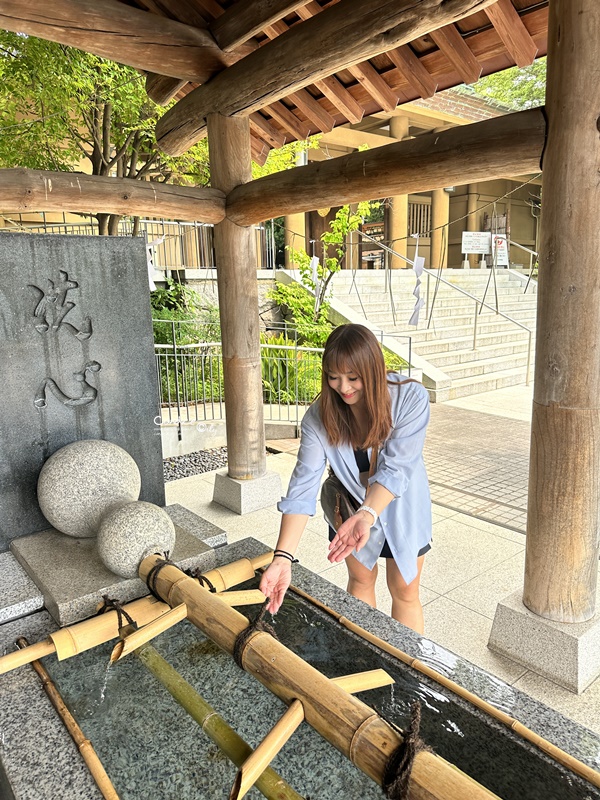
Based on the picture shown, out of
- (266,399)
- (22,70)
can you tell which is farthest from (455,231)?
(22,70)

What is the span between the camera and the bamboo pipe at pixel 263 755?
5.12 feet

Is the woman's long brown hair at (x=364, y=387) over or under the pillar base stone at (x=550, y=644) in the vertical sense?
over

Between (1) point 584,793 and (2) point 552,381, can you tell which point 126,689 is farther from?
(2) point 552,381

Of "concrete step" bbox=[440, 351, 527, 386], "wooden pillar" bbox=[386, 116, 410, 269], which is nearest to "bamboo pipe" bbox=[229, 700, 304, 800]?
"concrete step" bbox=[440, 351, 527, 386]

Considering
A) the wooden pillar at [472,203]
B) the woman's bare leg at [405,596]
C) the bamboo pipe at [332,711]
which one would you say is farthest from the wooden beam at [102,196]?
the wooden pillar at [472,203]

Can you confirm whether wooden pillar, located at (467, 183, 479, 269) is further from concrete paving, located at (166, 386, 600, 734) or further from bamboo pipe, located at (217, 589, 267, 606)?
bamboo pipe, located at (217, 589, 267, 606)

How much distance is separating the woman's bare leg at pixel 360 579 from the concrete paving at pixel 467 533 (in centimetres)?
66

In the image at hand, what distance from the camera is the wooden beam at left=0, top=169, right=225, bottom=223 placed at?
12.3 feet

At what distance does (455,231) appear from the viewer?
2122 cm

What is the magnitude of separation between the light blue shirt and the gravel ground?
4241 mm

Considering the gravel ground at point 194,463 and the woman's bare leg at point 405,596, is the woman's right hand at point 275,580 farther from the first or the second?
the gravel ground at point 194,463

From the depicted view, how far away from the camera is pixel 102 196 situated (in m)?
4.10

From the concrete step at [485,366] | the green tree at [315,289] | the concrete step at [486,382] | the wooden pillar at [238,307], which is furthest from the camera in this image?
the concrete step at [485,366]

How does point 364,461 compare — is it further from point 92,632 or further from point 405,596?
point 92,632
